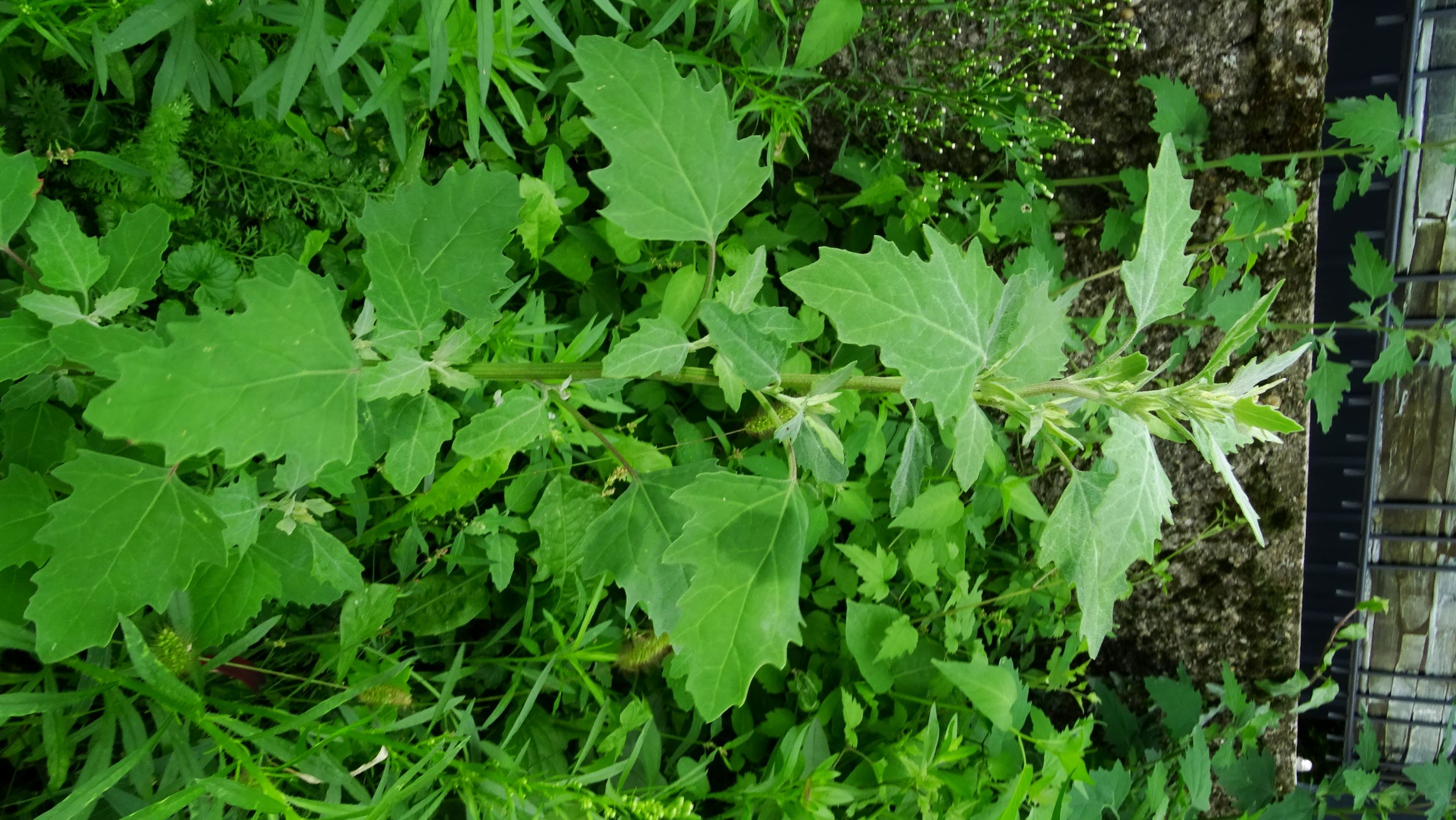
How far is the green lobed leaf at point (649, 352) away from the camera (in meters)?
1.08

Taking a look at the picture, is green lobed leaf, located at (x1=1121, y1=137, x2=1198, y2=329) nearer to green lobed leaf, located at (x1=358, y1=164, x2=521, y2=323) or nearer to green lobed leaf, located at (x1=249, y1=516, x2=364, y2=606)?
green lobed leaf, located at (x1=358, y1=164, x2=521, y2=323)

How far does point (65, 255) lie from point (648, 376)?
2.67 ft

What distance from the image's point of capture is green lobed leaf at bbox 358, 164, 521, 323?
3.81 ft

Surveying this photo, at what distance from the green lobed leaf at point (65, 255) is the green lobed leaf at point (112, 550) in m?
0.29

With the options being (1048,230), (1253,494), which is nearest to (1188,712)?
(1253,494)

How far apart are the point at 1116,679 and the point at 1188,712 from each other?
0.27 meters

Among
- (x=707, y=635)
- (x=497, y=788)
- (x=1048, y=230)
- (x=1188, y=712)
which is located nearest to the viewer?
(x=707, y=635)

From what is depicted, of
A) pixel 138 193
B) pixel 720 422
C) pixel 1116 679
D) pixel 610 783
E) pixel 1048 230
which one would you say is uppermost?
pixel 138 193

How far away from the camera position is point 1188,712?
2467mm

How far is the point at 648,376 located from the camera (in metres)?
1.19

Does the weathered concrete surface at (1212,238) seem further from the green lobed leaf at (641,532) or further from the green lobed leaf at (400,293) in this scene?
the green lobed leaf at (400,293)

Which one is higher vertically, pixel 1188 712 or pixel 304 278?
pixel 304 278

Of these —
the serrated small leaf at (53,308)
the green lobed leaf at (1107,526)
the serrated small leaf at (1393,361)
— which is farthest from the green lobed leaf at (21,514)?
the serrated small leaf at (1393,361)

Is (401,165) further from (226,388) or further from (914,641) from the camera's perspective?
(914,641)
